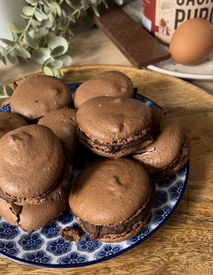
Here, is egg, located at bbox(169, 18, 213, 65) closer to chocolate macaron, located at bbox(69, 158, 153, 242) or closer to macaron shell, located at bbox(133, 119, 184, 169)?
macaron shell, located at bbox(133, 119, 184, 169)

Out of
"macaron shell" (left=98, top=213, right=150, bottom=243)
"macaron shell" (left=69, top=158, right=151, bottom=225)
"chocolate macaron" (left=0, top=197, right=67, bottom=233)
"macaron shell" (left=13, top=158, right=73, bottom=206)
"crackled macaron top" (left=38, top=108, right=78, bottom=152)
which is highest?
"crackled macaron top" (left=38, top=108, right=78, bottom=152)

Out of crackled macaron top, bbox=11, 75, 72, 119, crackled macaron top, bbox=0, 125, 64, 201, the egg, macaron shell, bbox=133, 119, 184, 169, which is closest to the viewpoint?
crackled macaron top, bbox=0, 125, 64, 201

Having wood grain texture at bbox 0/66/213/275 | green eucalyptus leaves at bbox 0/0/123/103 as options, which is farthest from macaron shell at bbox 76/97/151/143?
green eucalyptus leaves at bbox 0/0/123/103

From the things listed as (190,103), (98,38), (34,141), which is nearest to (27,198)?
(34,141)

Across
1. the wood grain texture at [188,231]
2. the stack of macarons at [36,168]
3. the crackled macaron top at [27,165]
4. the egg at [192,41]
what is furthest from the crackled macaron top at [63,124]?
the egg at [192,41]

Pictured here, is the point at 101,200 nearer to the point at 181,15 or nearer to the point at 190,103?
the point at 190,103

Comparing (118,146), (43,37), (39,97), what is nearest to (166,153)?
(118,146)
